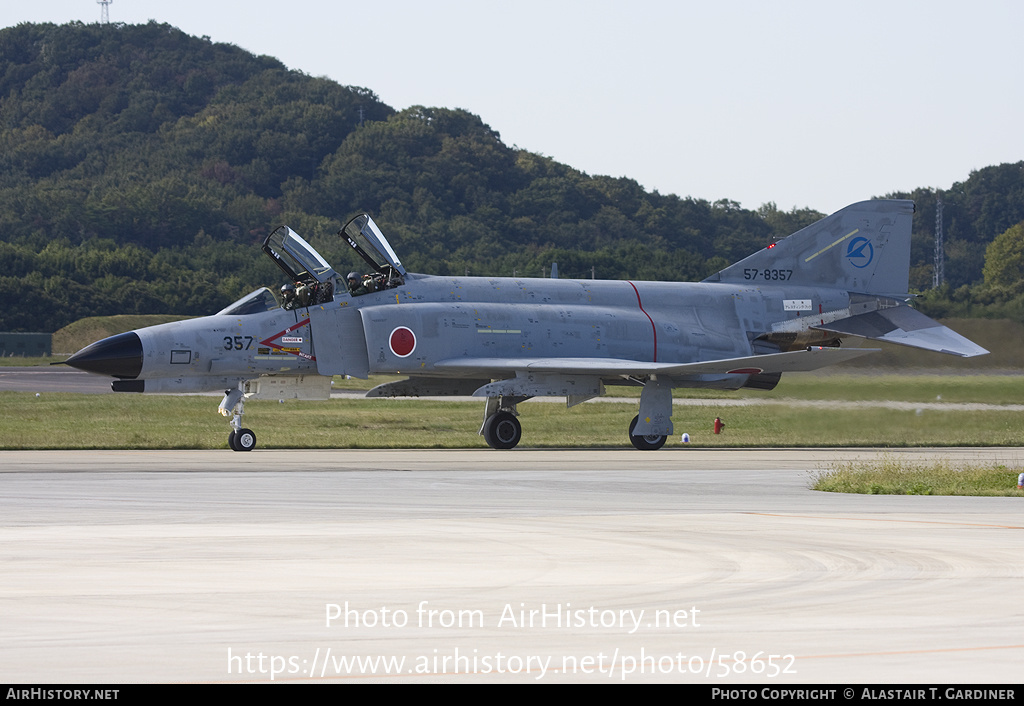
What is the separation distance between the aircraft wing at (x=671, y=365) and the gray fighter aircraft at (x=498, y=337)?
1.6 inches

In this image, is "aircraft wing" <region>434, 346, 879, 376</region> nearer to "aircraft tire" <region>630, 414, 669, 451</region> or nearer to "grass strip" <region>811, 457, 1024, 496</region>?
"aircraft tire" <region>630, 414, 669, 451</region>

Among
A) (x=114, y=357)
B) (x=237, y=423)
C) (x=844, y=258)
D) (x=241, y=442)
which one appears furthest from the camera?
(x=844, y=258)

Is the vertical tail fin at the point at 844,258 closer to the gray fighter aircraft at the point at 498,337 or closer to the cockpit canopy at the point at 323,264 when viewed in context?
the gray fighter aircraft at the point at 498,337

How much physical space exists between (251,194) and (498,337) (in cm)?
10249

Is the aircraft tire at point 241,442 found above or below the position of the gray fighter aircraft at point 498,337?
below

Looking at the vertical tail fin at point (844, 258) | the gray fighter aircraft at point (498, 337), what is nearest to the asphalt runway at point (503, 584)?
the gray fighter aircraft at point (498, 337)

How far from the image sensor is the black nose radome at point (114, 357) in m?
20.6

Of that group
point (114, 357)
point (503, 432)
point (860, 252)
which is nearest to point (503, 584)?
point (114, 357)

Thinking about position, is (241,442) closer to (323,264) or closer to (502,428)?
(323,264)

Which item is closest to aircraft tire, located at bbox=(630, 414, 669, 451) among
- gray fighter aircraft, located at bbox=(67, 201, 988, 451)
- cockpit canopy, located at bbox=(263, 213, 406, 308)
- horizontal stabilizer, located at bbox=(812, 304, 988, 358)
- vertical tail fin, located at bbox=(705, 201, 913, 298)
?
gray fighter aircraft, located at bbox=(67, 201, 988, 451)

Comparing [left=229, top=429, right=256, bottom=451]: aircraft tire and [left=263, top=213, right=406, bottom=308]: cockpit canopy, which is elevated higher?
[left=263, top=213, right=406, bottom=308]: cockpit canopy

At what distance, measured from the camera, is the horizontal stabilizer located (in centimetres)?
2580

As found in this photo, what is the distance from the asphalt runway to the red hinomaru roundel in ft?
26.5

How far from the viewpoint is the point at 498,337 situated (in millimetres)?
23594
